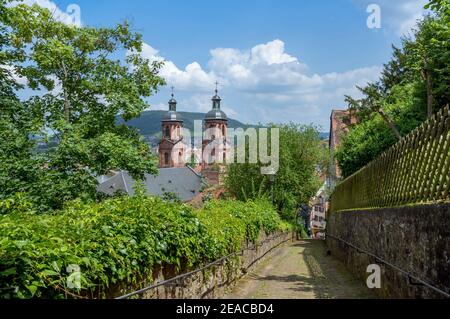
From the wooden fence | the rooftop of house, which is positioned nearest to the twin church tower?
the rooftop of house

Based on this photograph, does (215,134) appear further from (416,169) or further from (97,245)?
(97,245)

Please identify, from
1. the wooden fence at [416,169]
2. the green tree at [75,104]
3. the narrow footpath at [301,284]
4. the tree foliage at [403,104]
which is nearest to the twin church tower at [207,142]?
the tree foliage at [403,104]

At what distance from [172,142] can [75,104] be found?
122m

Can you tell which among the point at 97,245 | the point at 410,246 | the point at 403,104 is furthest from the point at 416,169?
the point at 403,104

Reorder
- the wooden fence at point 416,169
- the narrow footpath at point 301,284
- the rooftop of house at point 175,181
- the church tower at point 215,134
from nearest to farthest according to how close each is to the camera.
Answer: the wooden fence at point 416,169 < the narrow footpath at point 301,284 < the rooftop of house at point 175,181 < the church tower at point 215,134

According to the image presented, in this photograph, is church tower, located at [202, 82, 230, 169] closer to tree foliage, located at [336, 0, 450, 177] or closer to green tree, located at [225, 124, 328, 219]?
green tree, located at [225, 124, 328, 219]

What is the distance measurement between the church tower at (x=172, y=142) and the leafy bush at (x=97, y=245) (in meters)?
132

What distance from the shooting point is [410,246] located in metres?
8.97

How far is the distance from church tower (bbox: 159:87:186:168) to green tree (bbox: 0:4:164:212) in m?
114

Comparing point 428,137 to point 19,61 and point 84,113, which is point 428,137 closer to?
point 84,113

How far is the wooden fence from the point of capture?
8.12 meters

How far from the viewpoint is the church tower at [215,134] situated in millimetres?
144000

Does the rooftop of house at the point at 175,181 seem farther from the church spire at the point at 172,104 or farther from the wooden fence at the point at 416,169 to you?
the wooden fence at the point at 416,169
